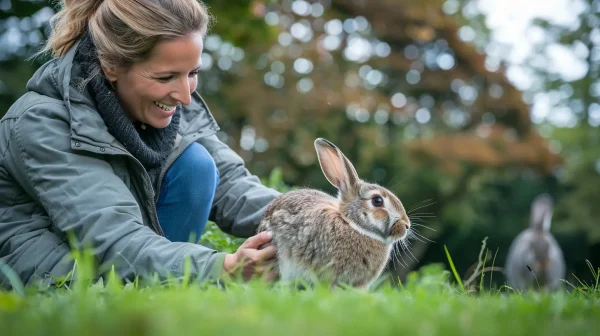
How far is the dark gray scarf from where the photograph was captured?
13.0ft

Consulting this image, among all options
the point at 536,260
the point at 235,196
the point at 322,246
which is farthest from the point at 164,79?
the point at 536,260

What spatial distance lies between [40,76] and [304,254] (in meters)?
1.79

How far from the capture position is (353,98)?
15844 millimetres

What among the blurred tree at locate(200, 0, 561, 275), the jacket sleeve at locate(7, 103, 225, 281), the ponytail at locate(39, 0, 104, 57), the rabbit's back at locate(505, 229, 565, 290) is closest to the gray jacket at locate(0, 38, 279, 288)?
the jacket sleeve at locate(7, 103, 225, 281)

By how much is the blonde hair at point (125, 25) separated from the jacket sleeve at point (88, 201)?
463mm

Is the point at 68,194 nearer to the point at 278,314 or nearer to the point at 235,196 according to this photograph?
the point at 235,196

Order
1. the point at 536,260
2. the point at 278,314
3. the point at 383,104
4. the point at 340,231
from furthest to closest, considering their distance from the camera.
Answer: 1. the point at 383,104
2. the point at 536,260
3. the point at 340,231
4. the point at 278,314

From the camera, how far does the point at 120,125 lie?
3.95m

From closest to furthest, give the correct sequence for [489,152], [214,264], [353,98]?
[214,264] < [353,98] < [489,152]

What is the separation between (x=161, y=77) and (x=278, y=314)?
2206 millimetres

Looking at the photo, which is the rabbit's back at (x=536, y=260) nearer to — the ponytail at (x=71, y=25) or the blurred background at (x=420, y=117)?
the blurred background at (x=420, y=117)

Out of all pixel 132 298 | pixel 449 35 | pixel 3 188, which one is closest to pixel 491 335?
pixel 132 298

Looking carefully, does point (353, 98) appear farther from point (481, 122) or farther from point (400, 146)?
point (481, 122)

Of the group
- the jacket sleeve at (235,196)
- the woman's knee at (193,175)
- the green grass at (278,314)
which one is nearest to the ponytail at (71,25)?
the woman's knee at (193,175)
